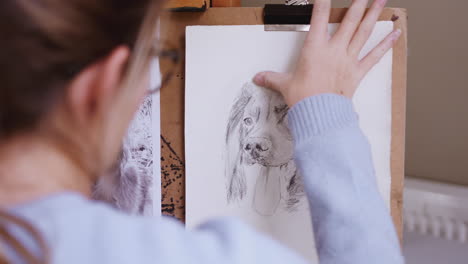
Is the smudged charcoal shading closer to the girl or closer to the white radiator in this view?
the girl

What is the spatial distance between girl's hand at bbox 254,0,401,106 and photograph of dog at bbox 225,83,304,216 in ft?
0.16

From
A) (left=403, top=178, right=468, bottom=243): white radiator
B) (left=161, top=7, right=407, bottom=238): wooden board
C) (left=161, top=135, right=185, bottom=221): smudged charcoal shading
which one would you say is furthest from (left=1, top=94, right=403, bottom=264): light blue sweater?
(left=403, top=178, right=468, bottom=243): white radiator

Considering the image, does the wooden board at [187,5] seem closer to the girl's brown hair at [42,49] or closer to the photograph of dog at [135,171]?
the photograph of dog at [135,171]

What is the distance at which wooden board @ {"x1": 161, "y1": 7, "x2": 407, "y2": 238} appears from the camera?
0.61 metres

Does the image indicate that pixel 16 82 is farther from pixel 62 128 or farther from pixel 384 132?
pixel 384 132

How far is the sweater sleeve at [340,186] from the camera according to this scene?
0.48 meters

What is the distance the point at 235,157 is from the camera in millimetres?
648

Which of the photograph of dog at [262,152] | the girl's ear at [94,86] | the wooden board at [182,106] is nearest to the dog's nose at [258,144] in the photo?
the photograph of dog at [262,152]

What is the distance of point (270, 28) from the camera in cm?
62

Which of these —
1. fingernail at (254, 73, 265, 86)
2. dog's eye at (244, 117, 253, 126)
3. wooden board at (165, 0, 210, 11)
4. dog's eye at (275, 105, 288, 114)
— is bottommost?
dog's eye at (244, 117, 253, 126)

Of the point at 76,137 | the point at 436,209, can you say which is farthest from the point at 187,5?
the point at 436,209

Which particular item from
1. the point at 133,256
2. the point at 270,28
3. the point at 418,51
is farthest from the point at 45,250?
the point at 418,51

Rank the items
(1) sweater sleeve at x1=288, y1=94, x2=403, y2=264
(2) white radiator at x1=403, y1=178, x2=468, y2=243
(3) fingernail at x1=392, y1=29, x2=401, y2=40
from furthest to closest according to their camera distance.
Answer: (2) white radiator at x1=403, y1=178, x2=468, y2=243 → (3) fingernail at x1=392, y1=29, x2=401, y2=40 → (1) sweater sleeve at x1=288, y1=94, x2=403, y2=264

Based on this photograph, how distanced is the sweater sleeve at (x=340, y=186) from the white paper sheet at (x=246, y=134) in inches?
3.1
